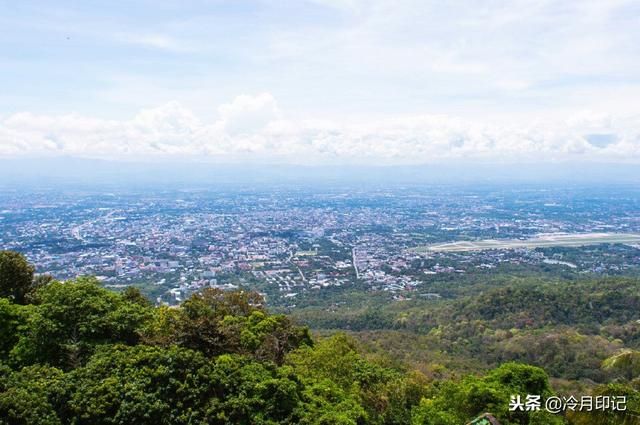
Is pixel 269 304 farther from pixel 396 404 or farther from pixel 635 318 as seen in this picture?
pixel 396 404

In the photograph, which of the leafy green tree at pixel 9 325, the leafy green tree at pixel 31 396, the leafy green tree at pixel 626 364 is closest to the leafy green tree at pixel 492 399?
the leafy green tree at pixel 31 396

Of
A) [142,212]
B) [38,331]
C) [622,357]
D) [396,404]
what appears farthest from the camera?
[142,212]

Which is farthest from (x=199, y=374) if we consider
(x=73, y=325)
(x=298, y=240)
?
(x=298, y=240)

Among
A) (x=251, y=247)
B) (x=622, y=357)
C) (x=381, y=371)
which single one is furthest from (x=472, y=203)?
(x=381, y=371)

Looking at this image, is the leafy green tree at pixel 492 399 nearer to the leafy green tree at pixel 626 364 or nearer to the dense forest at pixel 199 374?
the dense forest at pixel 199 374

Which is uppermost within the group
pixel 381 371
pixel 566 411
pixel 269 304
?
pixel 566 411

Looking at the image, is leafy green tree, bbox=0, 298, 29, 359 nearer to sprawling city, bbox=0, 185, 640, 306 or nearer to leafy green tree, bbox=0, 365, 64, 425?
leafy green tree, bbox=0, 365, 64, 425
